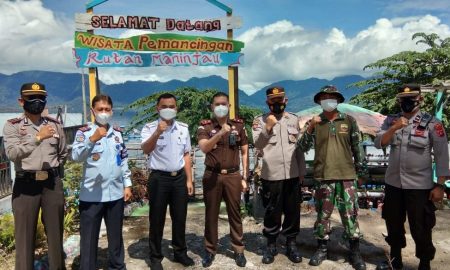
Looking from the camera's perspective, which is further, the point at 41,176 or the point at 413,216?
the point at 413,216

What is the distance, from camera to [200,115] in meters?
9.83

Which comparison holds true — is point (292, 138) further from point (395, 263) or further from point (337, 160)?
point (395, 263)

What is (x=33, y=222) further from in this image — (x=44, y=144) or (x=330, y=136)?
(x=330, y=136)

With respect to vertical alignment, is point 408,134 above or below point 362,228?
above

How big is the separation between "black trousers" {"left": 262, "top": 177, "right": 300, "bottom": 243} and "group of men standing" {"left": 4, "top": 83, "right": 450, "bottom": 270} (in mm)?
13

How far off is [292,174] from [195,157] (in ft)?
16.1

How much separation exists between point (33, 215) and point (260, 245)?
301 centimetres

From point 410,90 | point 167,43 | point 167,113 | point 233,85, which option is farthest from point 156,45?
point 410,90

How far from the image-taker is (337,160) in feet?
14.8

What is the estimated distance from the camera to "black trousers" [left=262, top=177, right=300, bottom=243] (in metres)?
4.75

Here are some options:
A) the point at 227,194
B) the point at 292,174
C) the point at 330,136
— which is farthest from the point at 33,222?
the point at 330,136

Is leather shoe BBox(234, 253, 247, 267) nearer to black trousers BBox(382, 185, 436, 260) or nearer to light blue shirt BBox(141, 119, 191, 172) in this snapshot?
light blue shirt BBox(141, 119, 191, 172)

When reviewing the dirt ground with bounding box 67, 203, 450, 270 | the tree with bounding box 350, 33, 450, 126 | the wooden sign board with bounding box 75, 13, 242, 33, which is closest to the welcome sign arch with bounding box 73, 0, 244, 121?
the wooden sign board with bounding box 75, 13, 242, 33

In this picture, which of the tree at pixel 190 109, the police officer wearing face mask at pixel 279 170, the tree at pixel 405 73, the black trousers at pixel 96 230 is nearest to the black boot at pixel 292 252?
the police officer wearing face mask at pixel 279 170
